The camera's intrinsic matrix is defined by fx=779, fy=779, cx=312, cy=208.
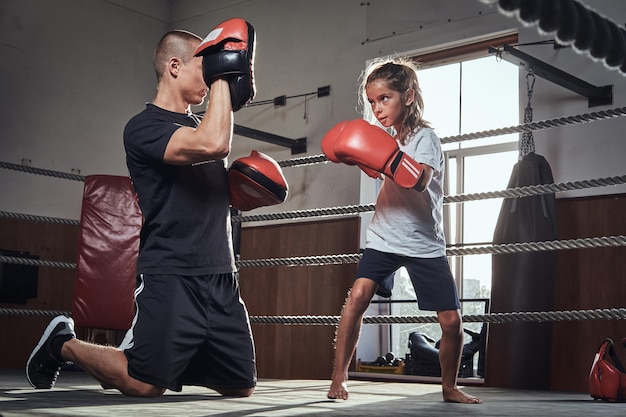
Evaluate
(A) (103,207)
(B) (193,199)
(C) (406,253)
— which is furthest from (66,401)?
(A) (103,207)

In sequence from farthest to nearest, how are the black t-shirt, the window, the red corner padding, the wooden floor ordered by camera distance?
the window → the red corner padding → the black t-shirt → the wooden floor

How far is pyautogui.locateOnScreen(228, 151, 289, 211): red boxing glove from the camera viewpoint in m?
1.99

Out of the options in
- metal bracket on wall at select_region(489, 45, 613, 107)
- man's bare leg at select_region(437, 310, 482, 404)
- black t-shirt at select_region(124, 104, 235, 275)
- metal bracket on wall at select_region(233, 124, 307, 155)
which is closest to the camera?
black t-shirt at select_region(124, 104, 235, 275)

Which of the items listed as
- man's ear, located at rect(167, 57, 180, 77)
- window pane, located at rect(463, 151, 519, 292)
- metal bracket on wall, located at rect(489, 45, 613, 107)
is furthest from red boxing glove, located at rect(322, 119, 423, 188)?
window pane, located at rect(463, 151, 519, 292)

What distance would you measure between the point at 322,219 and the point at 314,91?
93 centimetres

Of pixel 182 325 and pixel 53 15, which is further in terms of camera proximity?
pixel 53 15

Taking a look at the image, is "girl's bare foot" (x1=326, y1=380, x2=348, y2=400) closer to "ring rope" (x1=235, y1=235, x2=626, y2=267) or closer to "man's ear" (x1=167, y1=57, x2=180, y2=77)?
"ring rope" (x1=235, y1=235, x2=626, y2=267)

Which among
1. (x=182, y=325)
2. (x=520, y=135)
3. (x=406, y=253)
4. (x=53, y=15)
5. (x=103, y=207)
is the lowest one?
(x=182, y=325)

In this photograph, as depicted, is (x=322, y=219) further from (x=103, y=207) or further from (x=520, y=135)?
(x=103, y=207)

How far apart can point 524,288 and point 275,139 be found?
2.09m

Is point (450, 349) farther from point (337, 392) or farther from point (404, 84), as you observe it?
point (404, 84)

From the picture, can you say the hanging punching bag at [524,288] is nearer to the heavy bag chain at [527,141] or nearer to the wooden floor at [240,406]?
the heavy bag chain at [527,141]

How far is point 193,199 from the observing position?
1944mm

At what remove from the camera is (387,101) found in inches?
88.9
